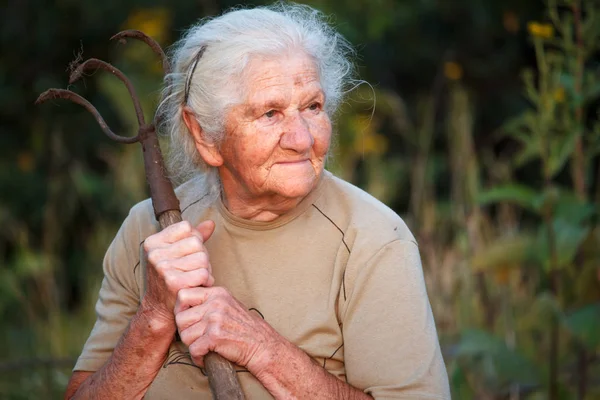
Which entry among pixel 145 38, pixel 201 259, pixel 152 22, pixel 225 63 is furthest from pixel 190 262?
pixel 152 22

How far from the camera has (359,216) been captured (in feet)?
7.38

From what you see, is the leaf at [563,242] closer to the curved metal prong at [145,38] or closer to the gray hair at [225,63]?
the gray hair at [225,63]

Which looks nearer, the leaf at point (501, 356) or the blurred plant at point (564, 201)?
the blurred plant at point (564, 201)

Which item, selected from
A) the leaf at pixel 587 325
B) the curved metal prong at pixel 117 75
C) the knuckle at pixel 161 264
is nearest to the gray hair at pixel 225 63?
the curved metal prong at pixel 117 75

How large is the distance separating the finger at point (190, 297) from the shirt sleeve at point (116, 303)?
34 centimetres

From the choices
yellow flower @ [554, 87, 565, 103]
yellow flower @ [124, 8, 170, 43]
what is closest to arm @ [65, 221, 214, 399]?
yellow flower @ [554, 87, 565, 103]

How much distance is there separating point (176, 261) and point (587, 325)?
1.56 metres

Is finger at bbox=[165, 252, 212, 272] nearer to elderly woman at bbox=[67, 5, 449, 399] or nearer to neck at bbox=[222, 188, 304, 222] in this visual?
elderly woman at bbox=[67, 5, 449, 399]

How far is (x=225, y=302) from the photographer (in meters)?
2.09

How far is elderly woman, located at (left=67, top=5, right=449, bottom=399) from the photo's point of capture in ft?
Answer: 6.88

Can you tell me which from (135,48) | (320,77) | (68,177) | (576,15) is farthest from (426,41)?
(320,77)

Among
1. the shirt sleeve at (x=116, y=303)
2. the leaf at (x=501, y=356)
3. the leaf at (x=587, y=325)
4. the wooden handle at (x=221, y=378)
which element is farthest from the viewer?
the leaf at (x=501, y=356)

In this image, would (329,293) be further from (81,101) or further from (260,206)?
(81,101)

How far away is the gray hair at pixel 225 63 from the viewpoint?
7.10ft
